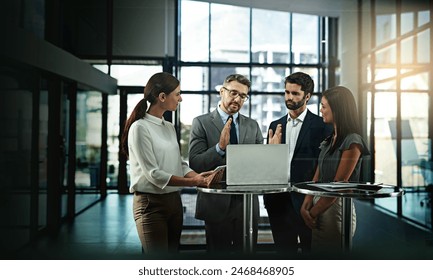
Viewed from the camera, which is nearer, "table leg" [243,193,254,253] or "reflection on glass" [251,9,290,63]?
"table leg" [243,193,254,253]

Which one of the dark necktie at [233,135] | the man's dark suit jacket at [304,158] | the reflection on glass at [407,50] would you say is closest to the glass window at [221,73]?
the dark necktie at [233,135]

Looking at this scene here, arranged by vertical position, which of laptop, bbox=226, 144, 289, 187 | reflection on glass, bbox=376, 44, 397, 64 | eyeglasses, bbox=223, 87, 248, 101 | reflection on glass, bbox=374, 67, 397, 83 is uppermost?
reflection on glass, bbox=376, 44, 397, 64

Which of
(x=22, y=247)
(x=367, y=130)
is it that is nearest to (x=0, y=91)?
(x=22, y=247)

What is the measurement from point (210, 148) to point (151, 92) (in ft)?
2.26

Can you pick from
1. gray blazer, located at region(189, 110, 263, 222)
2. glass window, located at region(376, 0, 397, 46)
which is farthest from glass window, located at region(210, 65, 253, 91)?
glass window, located at region(376, 0, 397, 46)

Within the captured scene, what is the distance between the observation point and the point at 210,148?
3875 mm

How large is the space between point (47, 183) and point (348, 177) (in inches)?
110

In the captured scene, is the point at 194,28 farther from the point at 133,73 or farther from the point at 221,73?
the point at 133,73

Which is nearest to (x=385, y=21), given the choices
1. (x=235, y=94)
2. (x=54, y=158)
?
(x=235, y=94)

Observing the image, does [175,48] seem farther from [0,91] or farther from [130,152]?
[0,91]

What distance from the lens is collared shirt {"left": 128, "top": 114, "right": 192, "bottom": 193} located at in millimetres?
3268

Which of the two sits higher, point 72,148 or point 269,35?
point 269,35

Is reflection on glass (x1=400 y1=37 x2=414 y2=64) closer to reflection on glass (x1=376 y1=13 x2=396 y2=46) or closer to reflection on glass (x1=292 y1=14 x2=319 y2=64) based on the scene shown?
reflection on glass (x1=376 y1=13 x2=396 y2=46)

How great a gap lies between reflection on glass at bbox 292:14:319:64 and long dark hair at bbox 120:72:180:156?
45.3 inches
